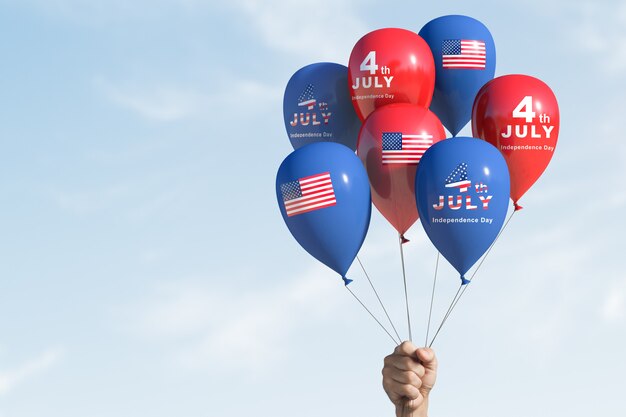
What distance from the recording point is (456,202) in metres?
10.9

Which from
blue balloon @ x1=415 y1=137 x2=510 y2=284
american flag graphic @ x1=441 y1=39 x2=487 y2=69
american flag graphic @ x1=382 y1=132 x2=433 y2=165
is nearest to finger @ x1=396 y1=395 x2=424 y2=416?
blue balloon @ x1=415 y1=137 x2=510 y2=284

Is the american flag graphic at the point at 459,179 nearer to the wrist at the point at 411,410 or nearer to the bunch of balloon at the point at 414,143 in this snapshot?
the bunch of balloon at the point at 414,143

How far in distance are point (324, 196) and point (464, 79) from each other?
2219mm

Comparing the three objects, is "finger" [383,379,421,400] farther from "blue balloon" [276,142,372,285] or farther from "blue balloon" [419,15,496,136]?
"blue balloon" [419,15,496,136]

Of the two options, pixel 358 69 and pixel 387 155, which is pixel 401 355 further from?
pixel 358 69

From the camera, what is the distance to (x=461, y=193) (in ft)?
35.8

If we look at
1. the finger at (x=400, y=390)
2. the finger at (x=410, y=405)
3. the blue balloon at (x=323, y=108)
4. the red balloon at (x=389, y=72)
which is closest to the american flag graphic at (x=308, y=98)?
the blue balloon at (x=323, y=108)

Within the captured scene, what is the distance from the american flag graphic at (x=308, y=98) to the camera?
12273 millimetres

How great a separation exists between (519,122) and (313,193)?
216 centimetres

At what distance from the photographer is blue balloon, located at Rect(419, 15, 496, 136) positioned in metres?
12.3

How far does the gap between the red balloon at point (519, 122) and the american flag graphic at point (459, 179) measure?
0.99 meters

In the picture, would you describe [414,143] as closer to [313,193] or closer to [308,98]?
[313,193]

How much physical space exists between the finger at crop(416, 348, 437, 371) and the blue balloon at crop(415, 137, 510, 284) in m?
0.87

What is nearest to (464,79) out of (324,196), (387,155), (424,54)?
(424,54)
